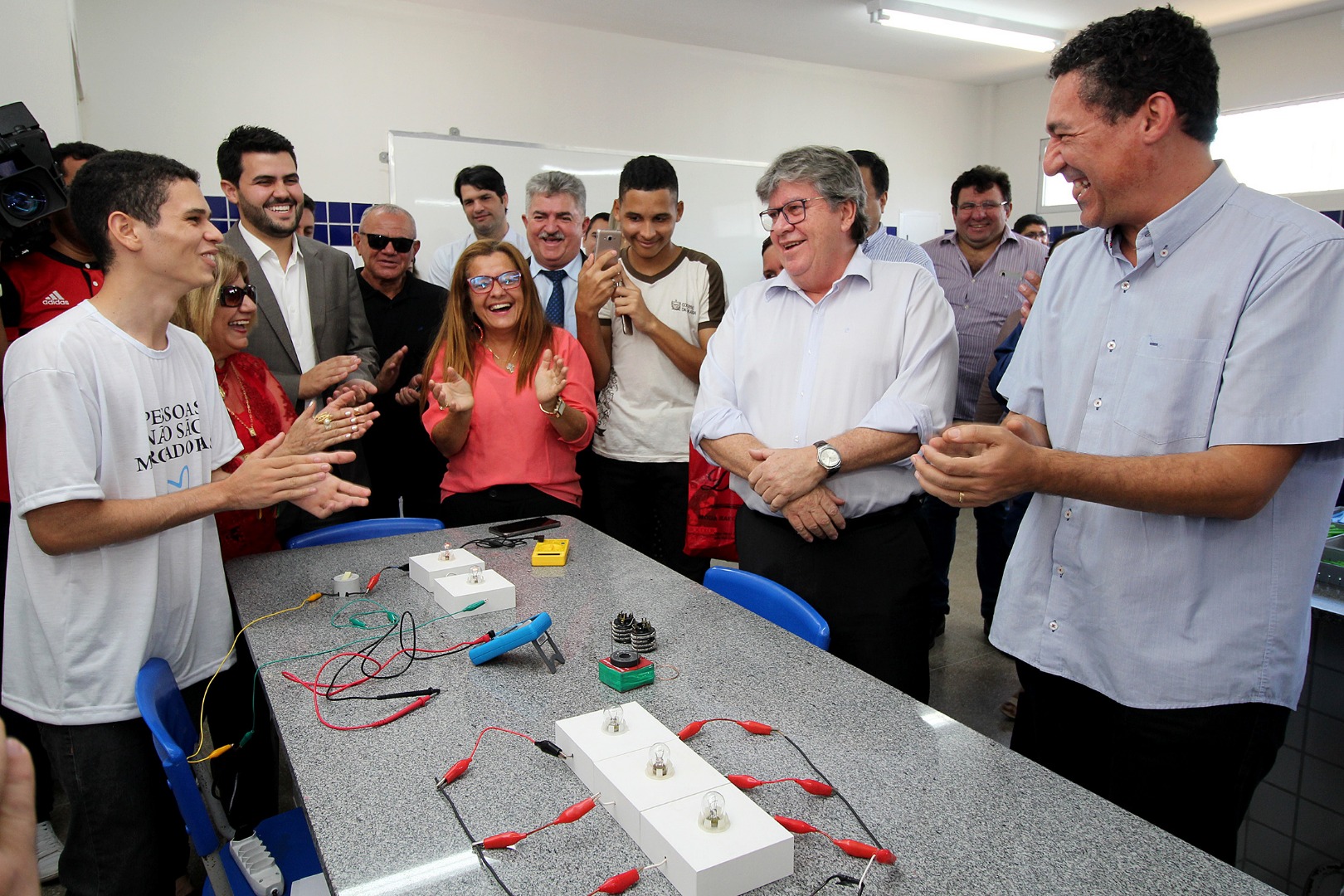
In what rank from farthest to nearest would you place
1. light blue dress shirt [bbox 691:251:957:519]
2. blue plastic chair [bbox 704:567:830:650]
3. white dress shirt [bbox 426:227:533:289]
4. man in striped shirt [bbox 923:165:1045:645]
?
white dress shirt [bbox 426:227:533:289] → man in striped shirt [bbox 923:165:1045:645] → light blue dress shirt [bbox 691:251:957:519] → blue plastic chair [bbox 704:567:830:650]

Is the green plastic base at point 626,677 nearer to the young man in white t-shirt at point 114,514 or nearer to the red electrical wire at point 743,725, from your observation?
the red electrical wire at point 743,725

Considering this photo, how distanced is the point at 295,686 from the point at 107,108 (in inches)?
178

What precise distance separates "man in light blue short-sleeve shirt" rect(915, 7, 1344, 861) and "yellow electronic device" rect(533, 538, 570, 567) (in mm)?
985

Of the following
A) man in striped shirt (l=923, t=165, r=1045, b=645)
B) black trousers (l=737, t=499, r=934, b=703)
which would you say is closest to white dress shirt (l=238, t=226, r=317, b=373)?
black trousers (l=737, t=499, r=934, b=703)

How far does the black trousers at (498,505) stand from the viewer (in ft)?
8.41

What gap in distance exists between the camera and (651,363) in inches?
116

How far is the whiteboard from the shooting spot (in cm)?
539

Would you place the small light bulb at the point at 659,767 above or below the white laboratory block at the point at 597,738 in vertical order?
above

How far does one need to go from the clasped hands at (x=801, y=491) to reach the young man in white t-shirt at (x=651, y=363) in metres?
0.97

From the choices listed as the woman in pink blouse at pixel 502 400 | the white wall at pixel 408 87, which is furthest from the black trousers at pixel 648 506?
the white wall at pixel 408 87

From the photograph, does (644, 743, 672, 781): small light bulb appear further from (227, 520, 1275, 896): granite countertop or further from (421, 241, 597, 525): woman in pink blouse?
(421, 241, 597, 525): woman in pink blouse

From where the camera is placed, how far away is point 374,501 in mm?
3418

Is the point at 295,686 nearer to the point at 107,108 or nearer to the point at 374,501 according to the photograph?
the point at 374,501

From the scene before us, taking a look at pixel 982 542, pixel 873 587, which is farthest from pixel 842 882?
pixel 982 542
